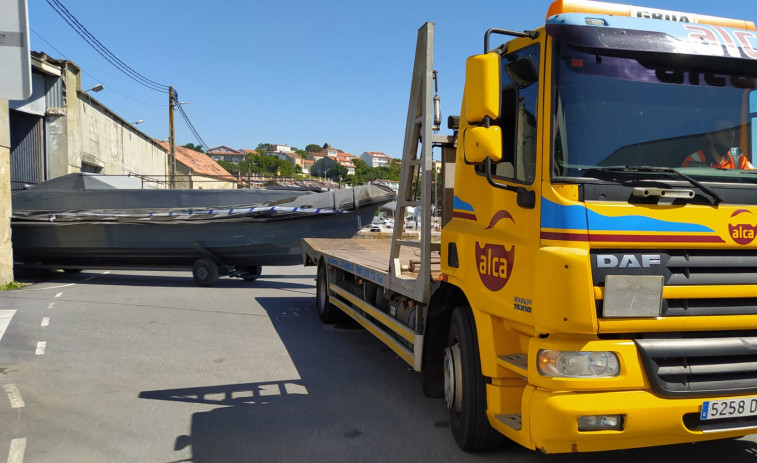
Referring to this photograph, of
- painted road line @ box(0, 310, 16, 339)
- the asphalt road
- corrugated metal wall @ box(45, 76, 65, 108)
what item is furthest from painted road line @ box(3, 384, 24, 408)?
corrugated metal wall @ box(45, 76, 65, 108)

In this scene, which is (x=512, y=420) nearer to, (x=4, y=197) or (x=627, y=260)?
(x=627, y=260)

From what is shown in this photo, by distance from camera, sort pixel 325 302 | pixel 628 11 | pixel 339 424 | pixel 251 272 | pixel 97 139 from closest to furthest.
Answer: pixel 628 11 < pixel 339 424 < pixel 325 302 < pixel 251 272 < pixel 97 139

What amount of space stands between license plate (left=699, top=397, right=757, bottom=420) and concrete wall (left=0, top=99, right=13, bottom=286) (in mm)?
14233

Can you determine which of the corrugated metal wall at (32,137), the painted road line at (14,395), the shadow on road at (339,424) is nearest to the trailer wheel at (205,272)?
the shadow on road at (339,424)

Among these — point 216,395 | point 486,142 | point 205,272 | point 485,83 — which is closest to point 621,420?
point 486,142

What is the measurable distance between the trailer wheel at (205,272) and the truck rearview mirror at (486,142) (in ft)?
37.2

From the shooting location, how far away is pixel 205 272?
46.1 feet

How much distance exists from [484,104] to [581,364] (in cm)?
155

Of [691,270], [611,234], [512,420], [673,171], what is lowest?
[512,420]

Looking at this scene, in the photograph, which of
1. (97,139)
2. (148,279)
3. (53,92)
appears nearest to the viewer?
(148,279)

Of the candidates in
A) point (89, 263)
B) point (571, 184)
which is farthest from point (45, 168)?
point (571, 184)

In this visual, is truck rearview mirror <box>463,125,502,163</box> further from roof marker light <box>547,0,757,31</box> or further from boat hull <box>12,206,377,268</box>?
boat hull <box>12,206,377,268</box>

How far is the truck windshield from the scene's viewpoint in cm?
338

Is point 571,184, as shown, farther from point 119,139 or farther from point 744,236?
point 119,139
